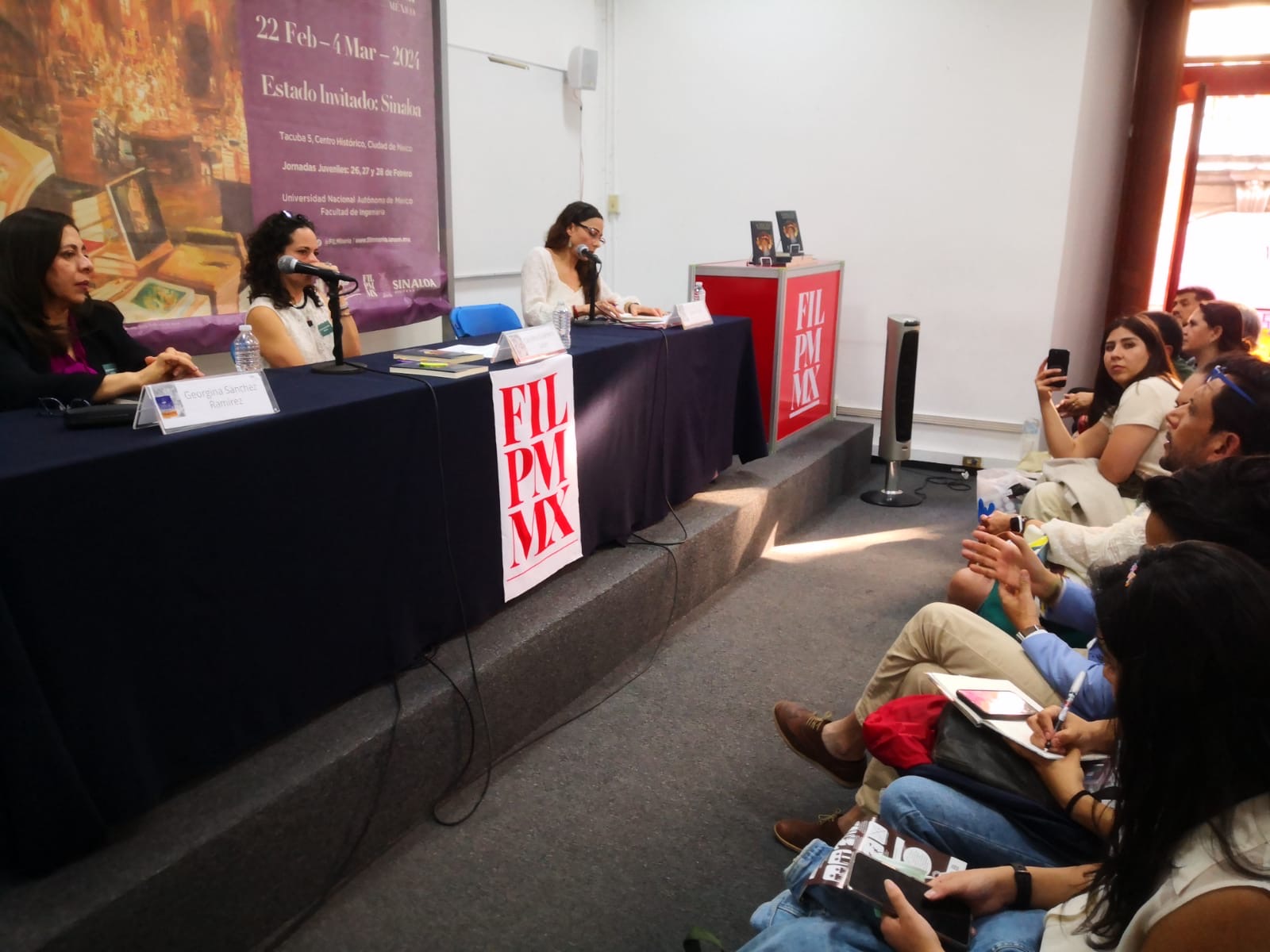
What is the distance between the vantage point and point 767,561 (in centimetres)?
345

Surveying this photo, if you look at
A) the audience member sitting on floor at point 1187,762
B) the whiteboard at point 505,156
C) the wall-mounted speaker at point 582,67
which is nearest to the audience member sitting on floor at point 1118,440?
the audience member sitting on floor at point 1187,762

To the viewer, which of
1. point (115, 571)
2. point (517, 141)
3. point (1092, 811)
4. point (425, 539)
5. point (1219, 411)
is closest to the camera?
point (1092, 811)

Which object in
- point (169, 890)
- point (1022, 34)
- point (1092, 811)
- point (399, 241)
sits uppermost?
point (1022, 34)

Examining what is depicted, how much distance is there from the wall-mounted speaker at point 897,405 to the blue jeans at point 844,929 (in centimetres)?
317

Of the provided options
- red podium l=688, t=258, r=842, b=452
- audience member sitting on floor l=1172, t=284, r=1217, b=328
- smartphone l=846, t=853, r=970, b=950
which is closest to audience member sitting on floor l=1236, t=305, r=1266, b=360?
audience member sitting on floor l=1172, t=284, r=1217, b=328

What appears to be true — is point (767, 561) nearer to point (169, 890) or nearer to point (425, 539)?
point (425, 539)

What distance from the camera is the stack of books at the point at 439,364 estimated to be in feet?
6.84

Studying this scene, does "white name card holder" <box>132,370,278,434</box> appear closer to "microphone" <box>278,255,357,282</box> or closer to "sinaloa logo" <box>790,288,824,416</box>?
"microphone" <box>278,255,357,282</box>

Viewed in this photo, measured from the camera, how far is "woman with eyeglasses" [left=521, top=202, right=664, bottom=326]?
336cm

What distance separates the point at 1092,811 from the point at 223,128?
10.5ft

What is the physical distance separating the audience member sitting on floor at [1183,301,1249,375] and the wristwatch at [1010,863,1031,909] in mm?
2510

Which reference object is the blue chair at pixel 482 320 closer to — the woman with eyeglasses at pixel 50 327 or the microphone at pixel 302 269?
the microphone at pixel 302 269

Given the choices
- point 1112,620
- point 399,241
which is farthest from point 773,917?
point 399,241

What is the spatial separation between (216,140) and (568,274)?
4.27ft
